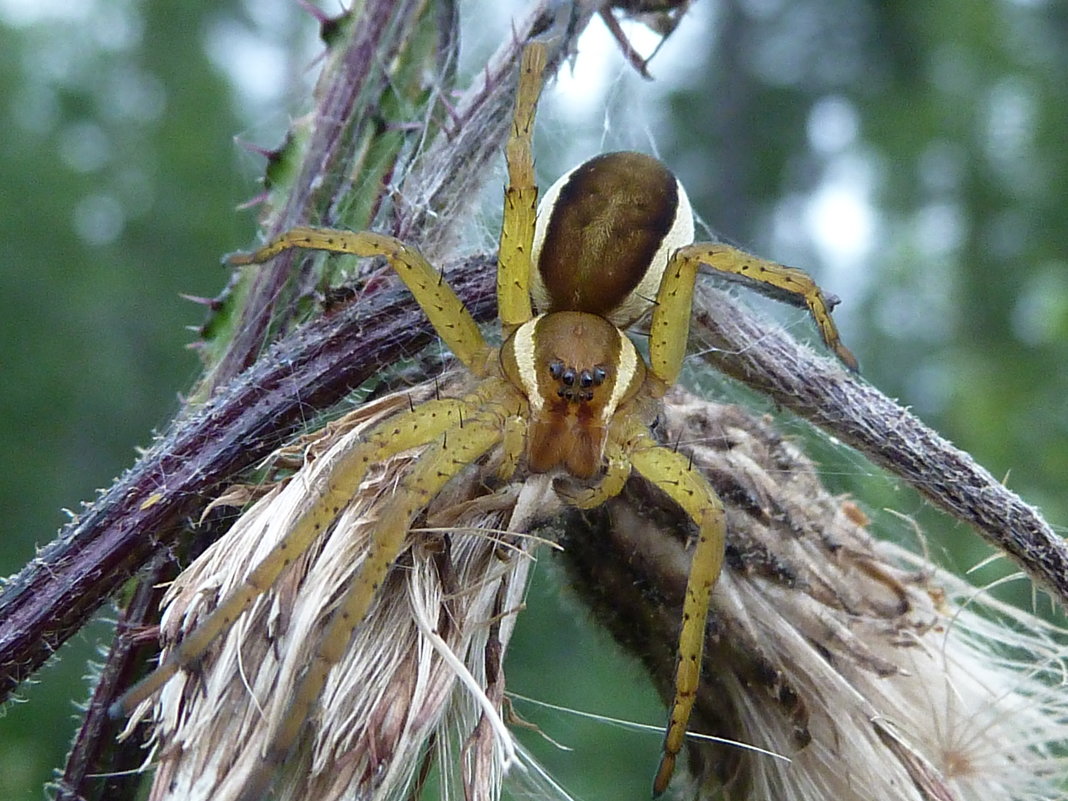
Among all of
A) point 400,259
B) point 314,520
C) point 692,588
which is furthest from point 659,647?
point 400,259

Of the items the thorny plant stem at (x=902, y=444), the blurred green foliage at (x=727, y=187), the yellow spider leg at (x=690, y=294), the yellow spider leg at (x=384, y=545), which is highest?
the blurred green foliage at (x=727, y=187)

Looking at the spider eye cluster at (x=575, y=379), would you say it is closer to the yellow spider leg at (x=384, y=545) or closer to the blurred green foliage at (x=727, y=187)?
the yellow spider leg at (x=384, y=545)

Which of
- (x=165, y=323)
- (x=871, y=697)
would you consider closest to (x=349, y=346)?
(x=871, y=697)

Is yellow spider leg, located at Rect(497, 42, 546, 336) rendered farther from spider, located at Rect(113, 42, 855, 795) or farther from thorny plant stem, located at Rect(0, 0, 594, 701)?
thorny plant stem, located at Rect(0, 0, 594, 701)

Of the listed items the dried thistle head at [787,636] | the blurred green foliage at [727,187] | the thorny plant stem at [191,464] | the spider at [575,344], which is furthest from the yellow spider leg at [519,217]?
the blurred green foliage at [727,187]

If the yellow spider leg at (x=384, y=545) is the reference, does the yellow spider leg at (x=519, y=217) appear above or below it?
above

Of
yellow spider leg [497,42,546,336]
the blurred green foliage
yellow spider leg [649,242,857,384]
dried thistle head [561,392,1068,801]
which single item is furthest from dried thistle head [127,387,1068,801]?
the blurred green foliage

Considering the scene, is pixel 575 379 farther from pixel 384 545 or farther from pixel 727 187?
pixel 727 187

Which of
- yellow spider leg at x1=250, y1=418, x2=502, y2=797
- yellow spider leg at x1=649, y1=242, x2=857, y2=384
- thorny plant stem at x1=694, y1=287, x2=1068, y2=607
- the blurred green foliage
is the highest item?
the blurred green foliage
